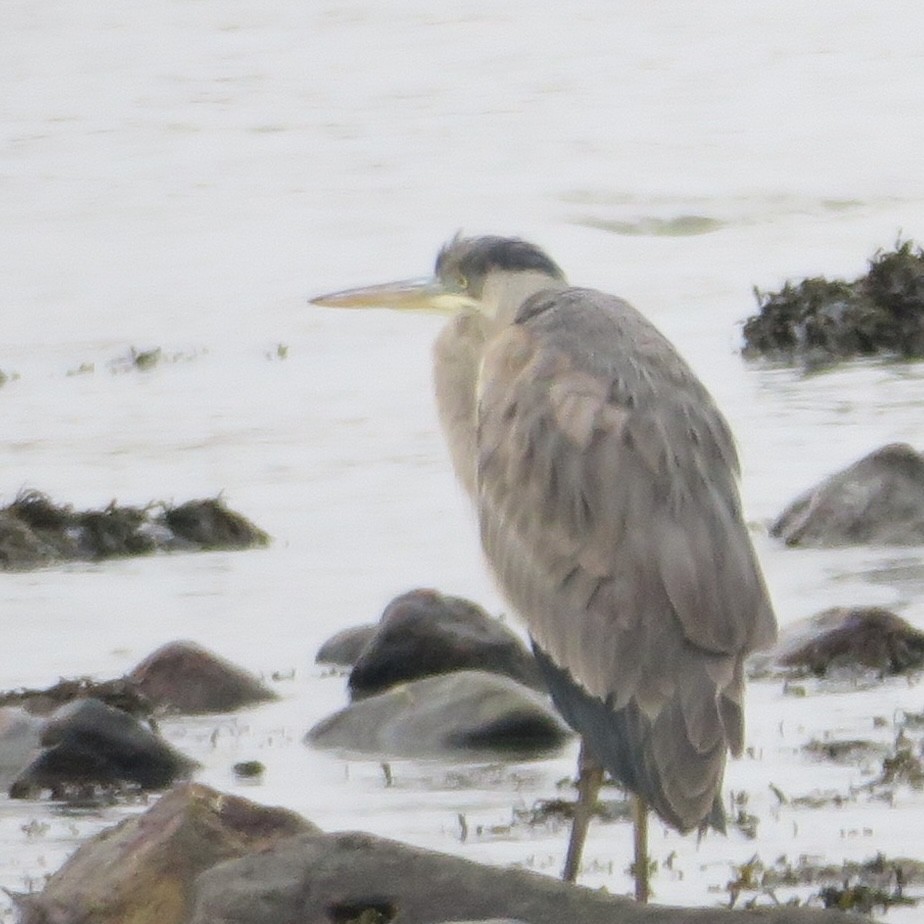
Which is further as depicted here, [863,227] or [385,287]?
[863,227]

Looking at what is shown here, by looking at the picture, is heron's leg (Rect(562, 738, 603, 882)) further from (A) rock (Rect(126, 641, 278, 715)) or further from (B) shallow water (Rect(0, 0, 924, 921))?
(A) rock (Rect(126, 641, 278, 715))

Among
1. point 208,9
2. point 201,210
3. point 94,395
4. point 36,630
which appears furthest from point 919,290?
point 208,9

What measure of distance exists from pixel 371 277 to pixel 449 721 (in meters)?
11.3

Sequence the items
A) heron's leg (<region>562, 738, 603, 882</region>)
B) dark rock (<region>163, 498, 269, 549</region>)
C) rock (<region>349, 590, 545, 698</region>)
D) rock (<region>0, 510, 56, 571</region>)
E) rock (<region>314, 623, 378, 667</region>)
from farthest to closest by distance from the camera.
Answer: dark rock (<region>163, 498, 269, 549</region>) → rock (<region>0, 510, 56, 571</region>) → rock (<region>314, 623, 378, 667</region>) → rock (<region>349, 590, 545, 698</region>) → heron's leg (<region>562, 738, 603, 882</region>)

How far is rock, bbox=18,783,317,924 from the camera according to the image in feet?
15.1

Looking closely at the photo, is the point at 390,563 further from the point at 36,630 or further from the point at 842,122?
the point at 842,122

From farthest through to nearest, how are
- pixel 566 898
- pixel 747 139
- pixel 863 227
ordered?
pixel 747 139 → pixel 863 227 → pixel 566 898

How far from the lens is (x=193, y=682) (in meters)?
6.92

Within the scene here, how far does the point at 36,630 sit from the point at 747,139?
16724 mm

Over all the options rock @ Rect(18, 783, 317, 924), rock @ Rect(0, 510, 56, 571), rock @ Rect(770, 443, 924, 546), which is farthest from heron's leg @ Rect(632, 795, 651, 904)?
rock @ Rect(0, 510, 56, 571)

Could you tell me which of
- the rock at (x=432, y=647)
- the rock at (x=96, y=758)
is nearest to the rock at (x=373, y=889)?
the rock at (x=96, y=758)

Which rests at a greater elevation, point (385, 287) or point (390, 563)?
point (385, 287)

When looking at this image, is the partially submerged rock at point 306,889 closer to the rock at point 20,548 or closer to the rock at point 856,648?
the rock at point 856,648

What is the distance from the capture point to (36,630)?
8.23 meters
